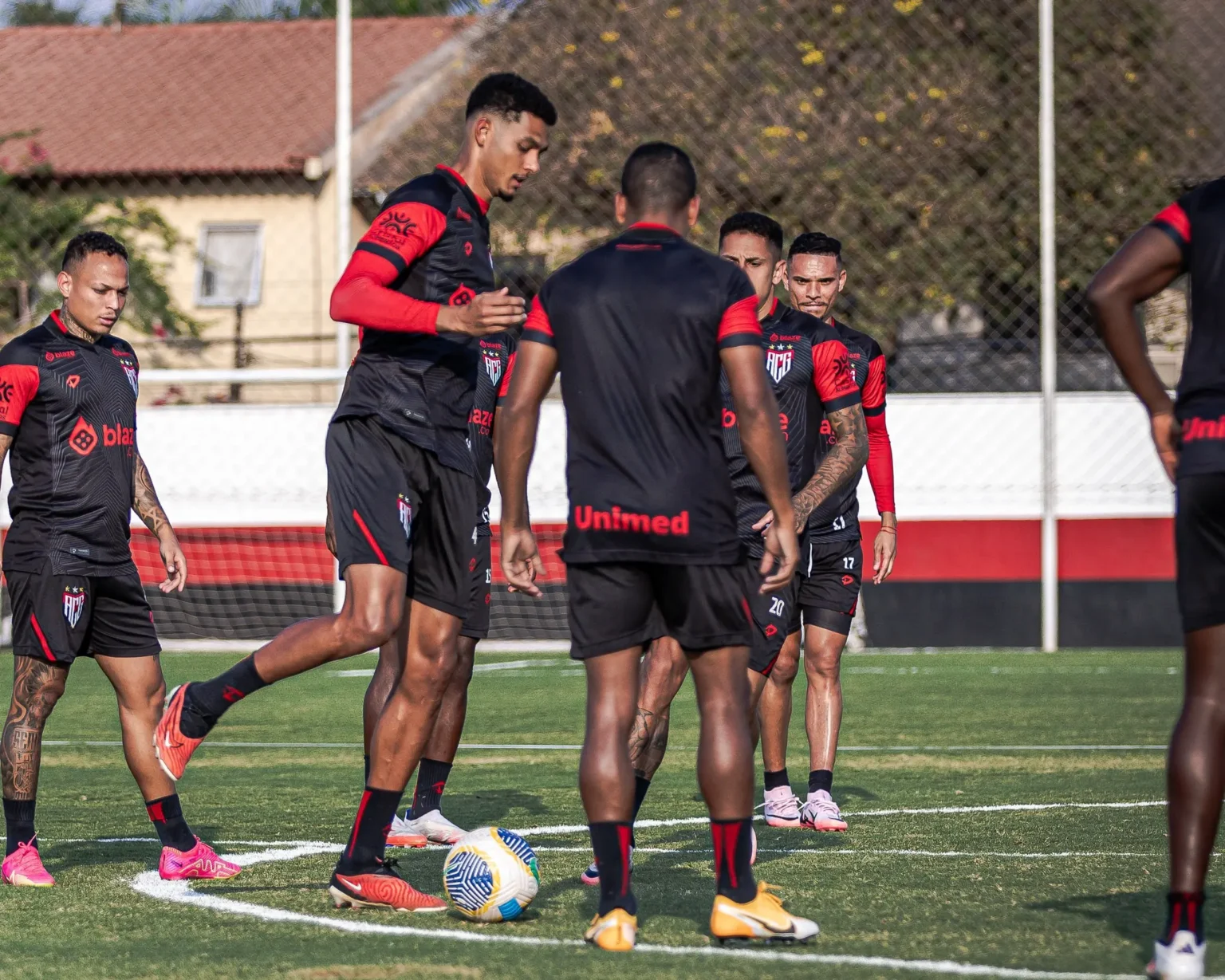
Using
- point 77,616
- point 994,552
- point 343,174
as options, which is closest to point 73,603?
point 77,616

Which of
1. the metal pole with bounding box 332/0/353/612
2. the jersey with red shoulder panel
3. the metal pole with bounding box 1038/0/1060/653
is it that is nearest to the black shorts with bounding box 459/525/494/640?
the jersey with red shoulder panel

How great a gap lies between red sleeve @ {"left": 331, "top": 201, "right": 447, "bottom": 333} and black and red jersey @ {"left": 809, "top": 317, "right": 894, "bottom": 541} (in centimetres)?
269

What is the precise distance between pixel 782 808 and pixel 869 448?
1575 millimetres

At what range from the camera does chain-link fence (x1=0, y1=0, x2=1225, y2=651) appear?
55.8ft

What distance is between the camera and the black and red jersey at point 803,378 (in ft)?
24.8

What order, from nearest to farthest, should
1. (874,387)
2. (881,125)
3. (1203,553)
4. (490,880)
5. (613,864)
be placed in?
(1203,553), (613,864), (490,880), (874,387), (881,125)

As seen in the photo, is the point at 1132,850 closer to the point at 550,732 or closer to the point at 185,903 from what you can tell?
the point at 185,903

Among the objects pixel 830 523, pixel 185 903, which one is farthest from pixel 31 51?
pixel 185 903

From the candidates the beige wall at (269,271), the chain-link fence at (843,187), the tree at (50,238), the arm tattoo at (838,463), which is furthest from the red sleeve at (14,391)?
the tree at (50,238)

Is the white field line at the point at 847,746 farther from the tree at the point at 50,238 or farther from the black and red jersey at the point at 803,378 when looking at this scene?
the tree at the point at 50,238

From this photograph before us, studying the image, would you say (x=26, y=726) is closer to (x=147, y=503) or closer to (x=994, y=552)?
(x=147, y=503)

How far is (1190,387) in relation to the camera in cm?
442

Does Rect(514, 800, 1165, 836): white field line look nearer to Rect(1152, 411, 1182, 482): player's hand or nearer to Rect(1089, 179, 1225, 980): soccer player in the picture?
Rect(1089, 179, 1225, 980): soccer player

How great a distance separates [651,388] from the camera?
483 cm
